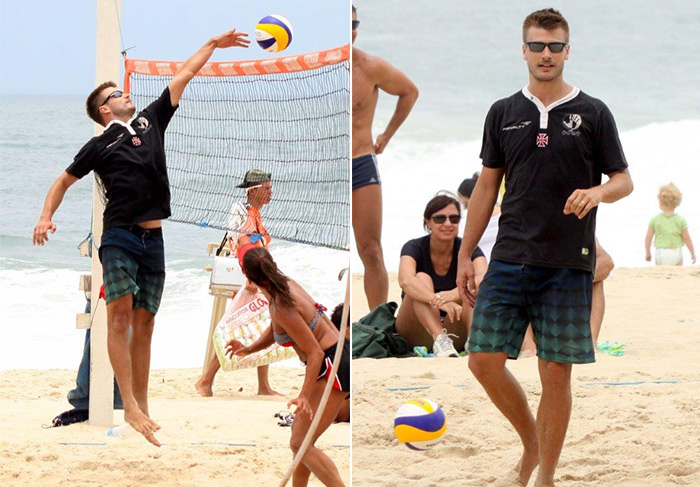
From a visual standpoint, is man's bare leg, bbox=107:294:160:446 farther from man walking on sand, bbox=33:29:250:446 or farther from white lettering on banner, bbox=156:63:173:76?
white lettering on banner, bbox=156:63:173:76

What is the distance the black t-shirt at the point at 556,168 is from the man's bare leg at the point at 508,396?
368 millimetres

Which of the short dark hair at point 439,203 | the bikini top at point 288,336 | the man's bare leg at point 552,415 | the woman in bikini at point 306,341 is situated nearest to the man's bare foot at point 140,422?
the woman in bikini at point 306,341

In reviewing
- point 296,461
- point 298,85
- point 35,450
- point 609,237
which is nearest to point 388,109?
point 609,237

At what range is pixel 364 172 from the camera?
594 centimetres

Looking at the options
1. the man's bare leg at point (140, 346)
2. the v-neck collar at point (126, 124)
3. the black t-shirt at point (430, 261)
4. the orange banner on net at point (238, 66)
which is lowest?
the man's bare leg at point (140, 346)

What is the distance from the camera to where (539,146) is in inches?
142

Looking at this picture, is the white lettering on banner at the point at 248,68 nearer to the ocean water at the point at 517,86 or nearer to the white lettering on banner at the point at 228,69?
the white lettering on banner at the point at 228,69

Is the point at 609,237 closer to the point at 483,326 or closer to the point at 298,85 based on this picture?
the point at 298,85

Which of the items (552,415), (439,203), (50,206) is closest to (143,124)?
(50,206)

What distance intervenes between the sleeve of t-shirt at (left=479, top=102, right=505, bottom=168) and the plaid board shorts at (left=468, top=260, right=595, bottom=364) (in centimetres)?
36

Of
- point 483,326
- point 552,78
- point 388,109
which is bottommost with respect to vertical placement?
point 483,326

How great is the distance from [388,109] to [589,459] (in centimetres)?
1851

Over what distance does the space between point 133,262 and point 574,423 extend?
2169 mm

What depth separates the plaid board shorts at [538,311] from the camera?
359 cm
